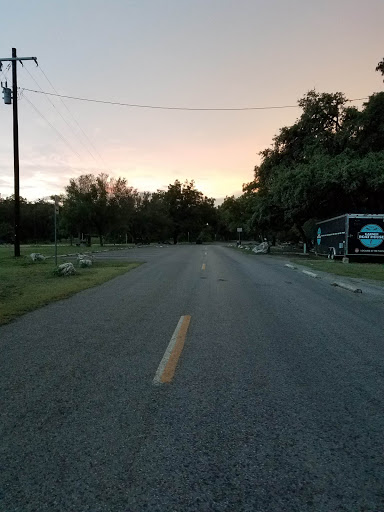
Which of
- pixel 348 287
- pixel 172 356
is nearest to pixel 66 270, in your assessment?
pixel 348 287

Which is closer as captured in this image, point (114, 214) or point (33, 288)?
point (33, 288)

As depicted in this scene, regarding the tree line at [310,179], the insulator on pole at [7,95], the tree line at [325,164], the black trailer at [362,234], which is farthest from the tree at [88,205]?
the black trailer at [362,234]

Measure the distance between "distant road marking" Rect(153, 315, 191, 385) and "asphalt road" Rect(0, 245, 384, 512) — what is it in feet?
0.28

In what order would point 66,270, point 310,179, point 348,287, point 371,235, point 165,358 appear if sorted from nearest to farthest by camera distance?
point 165,358 → point 348,287 → point 66,270 → point 371,235 → point 310,179

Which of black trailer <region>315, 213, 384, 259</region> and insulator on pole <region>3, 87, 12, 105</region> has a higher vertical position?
insulator on pole <region>3, 87, 12, 105</region>

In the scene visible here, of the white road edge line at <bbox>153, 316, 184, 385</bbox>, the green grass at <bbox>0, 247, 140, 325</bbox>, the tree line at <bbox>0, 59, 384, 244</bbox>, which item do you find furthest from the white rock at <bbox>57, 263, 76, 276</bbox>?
the tree line at <bbox>0, 59, 384, 244</bbox>

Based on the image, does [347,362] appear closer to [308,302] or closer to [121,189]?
[308,302]

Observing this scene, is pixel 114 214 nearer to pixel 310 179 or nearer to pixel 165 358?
pixel 310 179

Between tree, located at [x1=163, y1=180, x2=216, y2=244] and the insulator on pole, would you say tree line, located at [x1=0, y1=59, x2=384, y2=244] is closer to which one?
the insulator on pole

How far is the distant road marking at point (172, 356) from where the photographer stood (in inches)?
186

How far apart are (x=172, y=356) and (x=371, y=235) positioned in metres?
23.3

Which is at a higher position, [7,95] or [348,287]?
[7,95]

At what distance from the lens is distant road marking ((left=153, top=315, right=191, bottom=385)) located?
471cm

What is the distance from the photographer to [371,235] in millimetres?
25969
